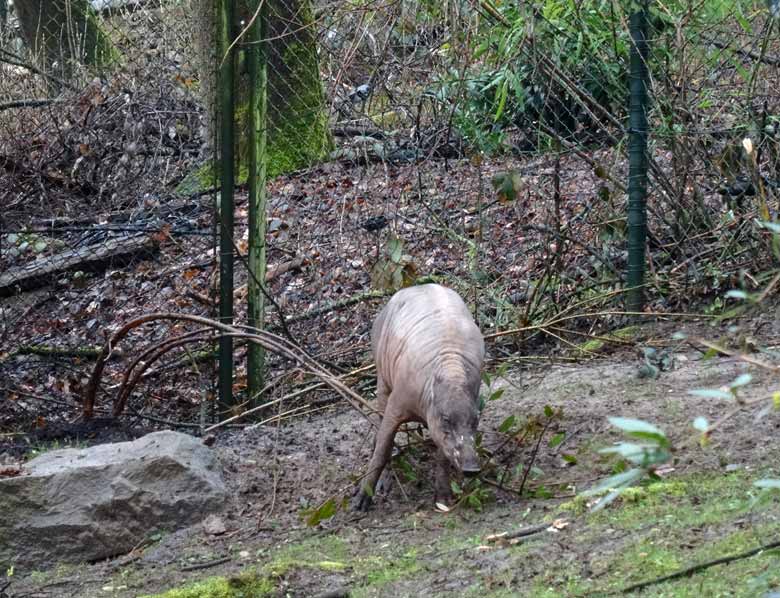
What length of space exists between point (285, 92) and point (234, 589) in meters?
4.09

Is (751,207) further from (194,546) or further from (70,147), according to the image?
(70,147)

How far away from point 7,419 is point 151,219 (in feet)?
7.32

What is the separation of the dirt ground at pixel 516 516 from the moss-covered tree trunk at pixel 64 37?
16.3 feet

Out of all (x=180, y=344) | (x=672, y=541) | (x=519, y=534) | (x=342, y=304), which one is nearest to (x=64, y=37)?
(x=342, y=304)

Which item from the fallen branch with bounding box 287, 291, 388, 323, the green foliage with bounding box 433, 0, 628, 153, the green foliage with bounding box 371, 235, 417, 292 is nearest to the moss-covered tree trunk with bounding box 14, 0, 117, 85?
the fallen branch with bounding box 287, 291, 388, 323

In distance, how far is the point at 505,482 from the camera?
504 cm

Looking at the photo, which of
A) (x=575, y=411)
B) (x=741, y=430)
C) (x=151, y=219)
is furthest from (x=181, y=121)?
(x=741, y=430)

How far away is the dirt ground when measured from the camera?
12.1ft

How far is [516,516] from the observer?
4.66 metres

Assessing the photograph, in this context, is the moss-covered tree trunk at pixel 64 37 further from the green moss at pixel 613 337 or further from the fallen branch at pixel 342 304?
the green moss at pixel 613 337

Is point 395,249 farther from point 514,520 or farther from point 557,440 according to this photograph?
point 514,520

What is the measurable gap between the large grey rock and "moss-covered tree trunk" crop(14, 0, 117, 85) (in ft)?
16.0

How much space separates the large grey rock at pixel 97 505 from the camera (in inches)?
206

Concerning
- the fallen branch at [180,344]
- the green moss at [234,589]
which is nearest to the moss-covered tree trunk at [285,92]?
the fallen branch at [180,344]
